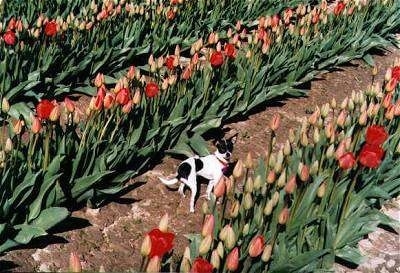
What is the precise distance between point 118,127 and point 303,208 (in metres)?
1.59

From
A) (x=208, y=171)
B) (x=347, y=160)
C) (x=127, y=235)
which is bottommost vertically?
(x=127, y=235)

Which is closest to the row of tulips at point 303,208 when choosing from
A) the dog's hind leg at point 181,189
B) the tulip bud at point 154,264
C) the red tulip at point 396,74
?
the tulip bud at point 154,264

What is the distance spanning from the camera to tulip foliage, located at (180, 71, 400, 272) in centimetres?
277

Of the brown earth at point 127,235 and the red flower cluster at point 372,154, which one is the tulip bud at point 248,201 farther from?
the brown earth at point 127,235

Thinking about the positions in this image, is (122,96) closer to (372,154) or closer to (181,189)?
(181,189)

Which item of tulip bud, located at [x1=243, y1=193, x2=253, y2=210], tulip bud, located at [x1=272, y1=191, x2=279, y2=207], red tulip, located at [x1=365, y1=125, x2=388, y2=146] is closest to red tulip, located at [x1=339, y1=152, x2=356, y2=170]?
red tulip, located at [x1=365, y1=125, x2=388, y2=146]

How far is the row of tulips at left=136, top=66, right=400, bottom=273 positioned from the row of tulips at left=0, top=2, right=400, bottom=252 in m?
0.90

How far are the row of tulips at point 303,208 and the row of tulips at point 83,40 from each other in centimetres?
238

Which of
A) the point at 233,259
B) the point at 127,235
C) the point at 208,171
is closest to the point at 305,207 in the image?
the point at 208,171

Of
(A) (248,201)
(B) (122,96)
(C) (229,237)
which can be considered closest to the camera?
(C) (229,237)

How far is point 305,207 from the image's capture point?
3.25m

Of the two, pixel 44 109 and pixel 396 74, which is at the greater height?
pixel 396 74

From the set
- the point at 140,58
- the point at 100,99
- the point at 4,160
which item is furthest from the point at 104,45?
the point at 4,160

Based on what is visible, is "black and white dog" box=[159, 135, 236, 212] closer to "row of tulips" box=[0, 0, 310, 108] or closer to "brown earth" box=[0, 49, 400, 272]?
"brown earth" box=[0, 49, 400, 272]
